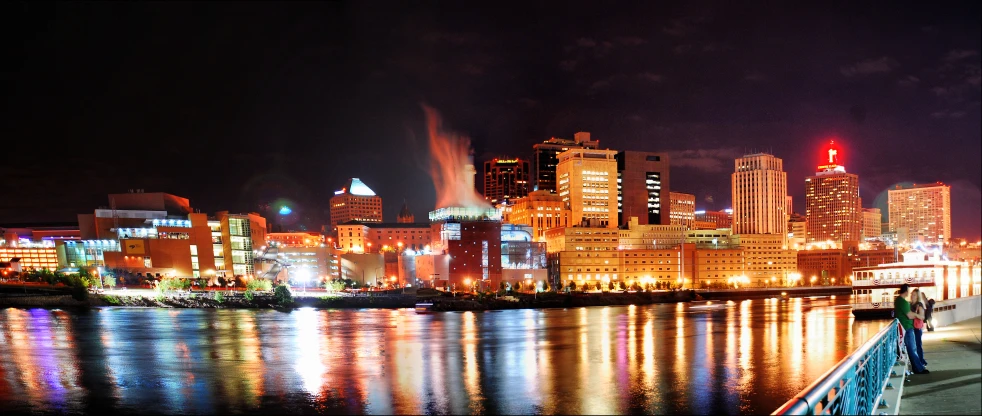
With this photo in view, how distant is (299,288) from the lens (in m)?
84.7

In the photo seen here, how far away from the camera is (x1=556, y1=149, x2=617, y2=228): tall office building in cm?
11975

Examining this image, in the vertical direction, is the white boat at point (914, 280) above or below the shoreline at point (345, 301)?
above

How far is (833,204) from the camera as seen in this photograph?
160 m

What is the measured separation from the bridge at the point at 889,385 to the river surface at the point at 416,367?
7.80 meters

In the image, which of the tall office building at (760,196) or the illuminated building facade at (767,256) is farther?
the tall office building at (760,196)

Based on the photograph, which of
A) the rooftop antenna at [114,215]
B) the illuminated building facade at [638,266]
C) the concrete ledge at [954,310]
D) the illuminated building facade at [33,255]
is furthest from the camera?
the illuminated building facade at [638,266]

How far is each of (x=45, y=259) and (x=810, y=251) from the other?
124 m

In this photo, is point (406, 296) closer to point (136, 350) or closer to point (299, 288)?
point (299, 288)

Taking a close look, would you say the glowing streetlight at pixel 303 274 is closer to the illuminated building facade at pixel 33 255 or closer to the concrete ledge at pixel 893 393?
the illuminated building facade at pixel 33 255

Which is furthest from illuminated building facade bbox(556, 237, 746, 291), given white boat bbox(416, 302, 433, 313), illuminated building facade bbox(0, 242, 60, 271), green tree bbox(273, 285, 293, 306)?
illuminated building facade bbox(0, 242, 60, 271)

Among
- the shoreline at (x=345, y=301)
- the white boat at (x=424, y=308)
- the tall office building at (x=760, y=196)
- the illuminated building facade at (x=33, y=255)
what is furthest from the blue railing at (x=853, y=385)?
the tall office building at (x=760, y=196)

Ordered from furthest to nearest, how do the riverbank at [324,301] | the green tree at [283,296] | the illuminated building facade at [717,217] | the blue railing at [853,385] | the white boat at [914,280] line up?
the illuminated building facade at [717,217], the green tree at [283,296], the riverbank at [324,301], the white boat at [914,280], the blue railing at [853,385]

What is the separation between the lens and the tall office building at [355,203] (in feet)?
524

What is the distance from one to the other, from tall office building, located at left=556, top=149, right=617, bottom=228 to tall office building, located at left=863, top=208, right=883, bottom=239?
91555 mm
